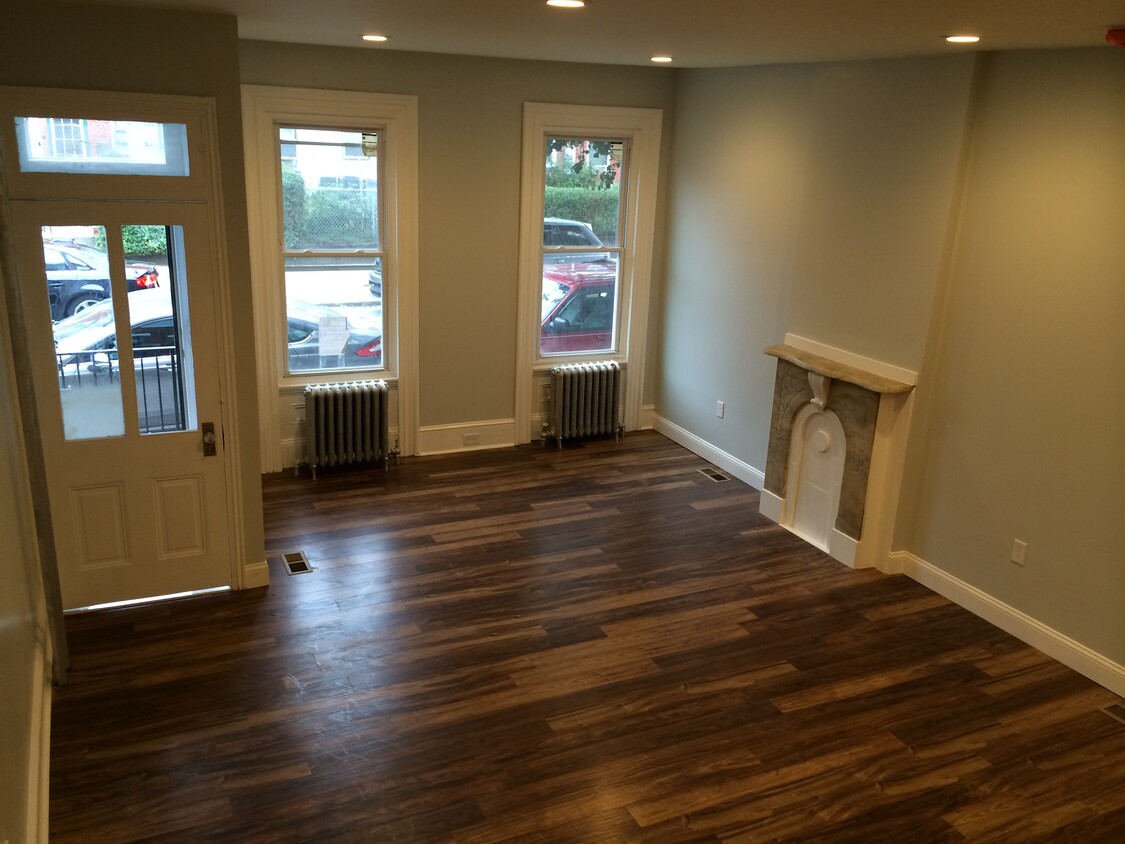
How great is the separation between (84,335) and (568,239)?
3.68m

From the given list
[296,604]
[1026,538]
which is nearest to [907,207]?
[1026,538]

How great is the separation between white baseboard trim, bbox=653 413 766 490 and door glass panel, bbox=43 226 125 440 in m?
3.82

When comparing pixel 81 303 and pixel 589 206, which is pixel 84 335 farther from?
pixel 589 206

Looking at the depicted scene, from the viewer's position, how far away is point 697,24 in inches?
141

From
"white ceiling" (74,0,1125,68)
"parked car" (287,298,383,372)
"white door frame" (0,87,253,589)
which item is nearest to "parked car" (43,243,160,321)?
"white door frame" (0,87,253,589)

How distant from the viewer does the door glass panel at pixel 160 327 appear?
409 centimetres

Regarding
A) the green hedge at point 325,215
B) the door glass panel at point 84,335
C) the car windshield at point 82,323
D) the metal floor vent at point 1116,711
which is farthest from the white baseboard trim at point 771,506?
the car windshield at point 82,323

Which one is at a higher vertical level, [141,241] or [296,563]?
[141,241]

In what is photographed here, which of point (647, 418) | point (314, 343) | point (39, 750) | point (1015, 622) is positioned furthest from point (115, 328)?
point (1015, 622)

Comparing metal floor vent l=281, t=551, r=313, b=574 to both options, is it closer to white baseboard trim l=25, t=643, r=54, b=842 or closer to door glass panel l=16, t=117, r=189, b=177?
white baseboard trim l=25, t=643, r=54, b=842

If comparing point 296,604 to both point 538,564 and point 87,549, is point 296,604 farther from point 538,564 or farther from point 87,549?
point 538,564

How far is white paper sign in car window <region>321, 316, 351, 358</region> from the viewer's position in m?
6.31

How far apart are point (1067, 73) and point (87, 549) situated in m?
4.98

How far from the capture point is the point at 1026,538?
442 cm
